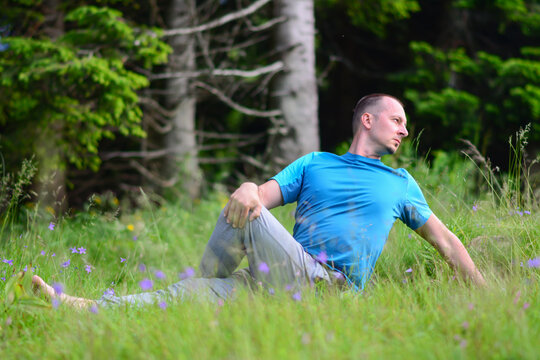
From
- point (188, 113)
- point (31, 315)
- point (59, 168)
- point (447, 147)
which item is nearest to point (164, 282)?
point (31, 315)

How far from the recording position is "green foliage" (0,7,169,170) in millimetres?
5242

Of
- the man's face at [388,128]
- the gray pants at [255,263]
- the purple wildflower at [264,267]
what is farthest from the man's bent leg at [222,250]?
the man's face at [388,128]

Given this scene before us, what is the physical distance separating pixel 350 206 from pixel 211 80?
5000mm

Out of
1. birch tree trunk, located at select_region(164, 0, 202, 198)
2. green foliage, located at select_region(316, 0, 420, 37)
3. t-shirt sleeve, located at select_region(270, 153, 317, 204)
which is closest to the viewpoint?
t-shirt sleeve, located at select_region(270, 153, 317, 204)

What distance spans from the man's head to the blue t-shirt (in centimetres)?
11

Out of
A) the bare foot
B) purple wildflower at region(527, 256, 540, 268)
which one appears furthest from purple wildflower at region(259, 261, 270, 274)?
purple wildflower at region(527, 256, 540, 268)

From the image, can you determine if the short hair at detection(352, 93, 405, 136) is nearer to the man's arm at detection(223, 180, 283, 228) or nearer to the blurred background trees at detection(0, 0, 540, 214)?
the man's arm at detection(223, 180, 283, 228)

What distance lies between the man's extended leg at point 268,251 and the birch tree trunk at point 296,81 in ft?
13.6

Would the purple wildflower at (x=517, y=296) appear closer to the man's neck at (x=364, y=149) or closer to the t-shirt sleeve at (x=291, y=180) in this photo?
the man's neck at (x=364, y=149)

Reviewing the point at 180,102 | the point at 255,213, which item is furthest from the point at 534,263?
the point at 180,102

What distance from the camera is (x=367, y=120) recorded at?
296cm

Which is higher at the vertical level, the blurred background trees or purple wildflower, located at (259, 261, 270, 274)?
the blurred background trees

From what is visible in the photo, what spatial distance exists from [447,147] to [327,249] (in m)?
5.98

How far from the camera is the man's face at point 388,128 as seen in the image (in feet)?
9.45
